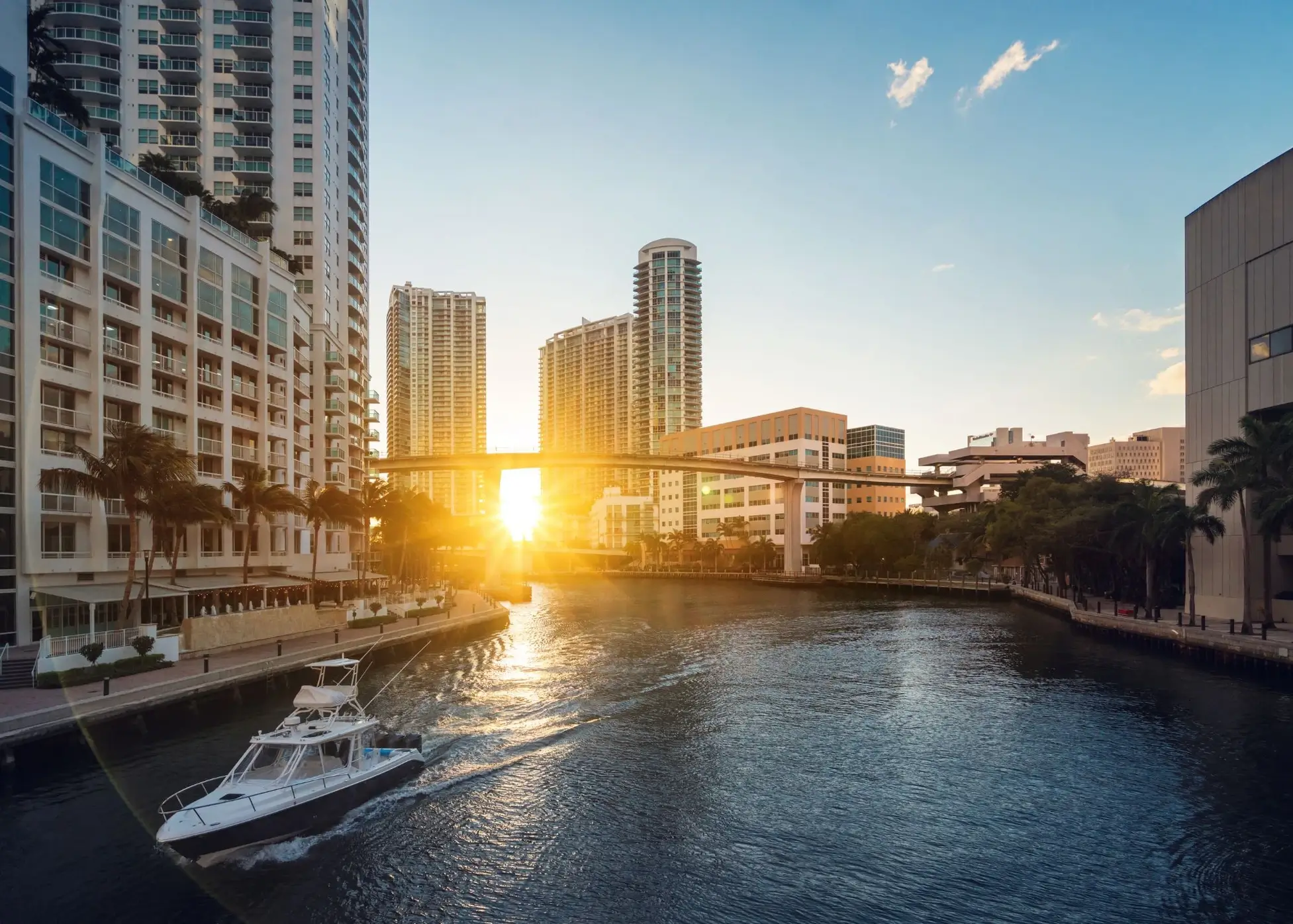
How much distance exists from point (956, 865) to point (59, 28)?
10566 centimetres

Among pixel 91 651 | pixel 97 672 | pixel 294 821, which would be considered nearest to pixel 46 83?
pixel 91 651

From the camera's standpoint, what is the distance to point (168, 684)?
35.2 m

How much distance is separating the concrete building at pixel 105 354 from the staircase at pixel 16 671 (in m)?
6.02

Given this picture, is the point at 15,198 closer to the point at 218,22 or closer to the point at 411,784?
the point at 411,784

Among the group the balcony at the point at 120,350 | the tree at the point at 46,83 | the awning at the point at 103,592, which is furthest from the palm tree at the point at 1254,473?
the tree at the point at 46,83

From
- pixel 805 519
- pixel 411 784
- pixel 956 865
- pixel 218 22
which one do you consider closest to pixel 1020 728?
pixel 956 865

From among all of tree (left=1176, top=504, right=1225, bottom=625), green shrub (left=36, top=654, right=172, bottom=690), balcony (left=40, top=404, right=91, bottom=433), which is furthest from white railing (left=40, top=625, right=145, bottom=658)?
tree (left=1176, top=504, right=1225, bottom=625)

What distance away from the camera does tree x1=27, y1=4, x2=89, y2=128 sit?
57.2 m

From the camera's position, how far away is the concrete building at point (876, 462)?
181m

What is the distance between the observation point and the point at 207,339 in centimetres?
5928

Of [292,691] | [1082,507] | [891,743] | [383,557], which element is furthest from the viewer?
[383,557]

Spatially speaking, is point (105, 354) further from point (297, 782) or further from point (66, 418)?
point (297, 782)

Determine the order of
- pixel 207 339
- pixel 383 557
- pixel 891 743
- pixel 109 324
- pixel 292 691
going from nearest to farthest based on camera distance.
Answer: pixel 891 743 < pixel 292 691 < pixel 109 324 < pixel 207 339 < pixel 383 557

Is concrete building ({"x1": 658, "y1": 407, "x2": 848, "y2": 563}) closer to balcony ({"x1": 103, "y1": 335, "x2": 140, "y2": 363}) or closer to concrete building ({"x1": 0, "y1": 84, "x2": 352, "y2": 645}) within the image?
concrete building ({"x1": 0, "y1": 84, "x2": 352, "y2": 645})
